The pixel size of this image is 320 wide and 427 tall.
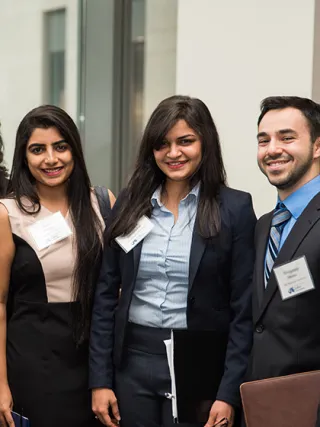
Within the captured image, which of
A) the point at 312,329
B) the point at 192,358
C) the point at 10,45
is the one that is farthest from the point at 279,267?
the point at 10,45

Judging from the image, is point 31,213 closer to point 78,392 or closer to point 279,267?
point 78,392

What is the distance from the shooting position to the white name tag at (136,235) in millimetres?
2535

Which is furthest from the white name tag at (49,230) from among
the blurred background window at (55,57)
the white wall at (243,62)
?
the blurred background window at (55,57)

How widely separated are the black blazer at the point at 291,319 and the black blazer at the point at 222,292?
12 cm

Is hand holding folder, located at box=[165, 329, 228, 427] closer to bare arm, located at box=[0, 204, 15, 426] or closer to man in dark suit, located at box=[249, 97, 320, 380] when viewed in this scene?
man in dark suit, located at box=[249, 97, 320, 380]

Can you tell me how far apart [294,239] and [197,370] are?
630 mm

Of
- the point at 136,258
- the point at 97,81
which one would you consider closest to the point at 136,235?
the point at 136,258

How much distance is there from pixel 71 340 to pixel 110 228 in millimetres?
496

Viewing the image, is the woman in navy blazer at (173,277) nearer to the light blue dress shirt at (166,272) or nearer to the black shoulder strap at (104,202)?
the light blue dress shirt at (166,272)

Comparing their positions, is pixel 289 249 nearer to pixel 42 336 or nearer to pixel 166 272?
pixel 166 272

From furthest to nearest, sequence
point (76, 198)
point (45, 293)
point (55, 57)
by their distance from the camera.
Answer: point (55, 57), point (76, 198), point (45, 293)

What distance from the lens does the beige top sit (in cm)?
269

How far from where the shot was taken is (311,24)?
3506mm

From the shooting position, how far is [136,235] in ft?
8.36
